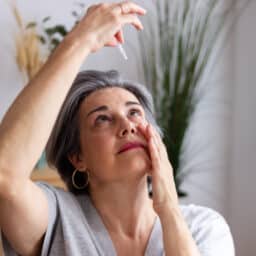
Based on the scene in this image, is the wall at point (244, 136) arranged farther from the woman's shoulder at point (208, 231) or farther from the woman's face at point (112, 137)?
the woman's face at point (112, 137)

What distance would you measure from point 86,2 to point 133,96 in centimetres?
147

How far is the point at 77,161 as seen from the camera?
1.45m

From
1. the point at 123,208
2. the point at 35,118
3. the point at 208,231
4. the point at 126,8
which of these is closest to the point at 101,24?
the point at 126,8

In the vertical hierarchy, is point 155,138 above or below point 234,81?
above

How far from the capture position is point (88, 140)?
55.2 inches

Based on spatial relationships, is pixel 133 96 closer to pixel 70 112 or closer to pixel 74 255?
pixel 70 112

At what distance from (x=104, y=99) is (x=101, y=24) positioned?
30cm

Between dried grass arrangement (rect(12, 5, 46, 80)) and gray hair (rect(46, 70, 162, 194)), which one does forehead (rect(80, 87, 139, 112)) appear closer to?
gray hair (rect(46, 70, 162, 194))

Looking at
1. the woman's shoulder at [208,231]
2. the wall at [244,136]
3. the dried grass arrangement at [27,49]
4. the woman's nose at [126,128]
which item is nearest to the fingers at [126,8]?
the woman's nose at [126,128]

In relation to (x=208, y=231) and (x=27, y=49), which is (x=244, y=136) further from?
(x=208, y=231)

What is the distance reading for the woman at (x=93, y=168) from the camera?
106cm

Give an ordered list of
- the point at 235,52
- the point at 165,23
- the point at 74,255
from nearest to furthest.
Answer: the point at 74,255 < the point at 165,23 < the point at 235,52

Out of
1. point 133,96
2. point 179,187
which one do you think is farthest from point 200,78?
point 133,96

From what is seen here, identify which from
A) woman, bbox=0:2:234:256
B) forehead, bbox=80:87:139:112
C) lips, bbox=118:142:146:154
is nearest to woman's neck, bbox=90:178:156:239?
woman, bbox=0:2:234:256
